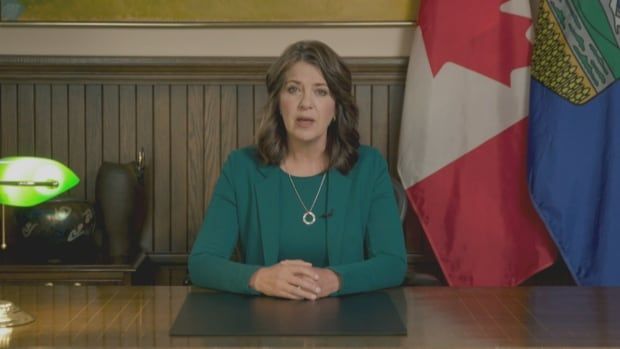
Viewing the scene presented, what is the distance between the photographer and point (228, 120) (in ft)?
→ 12.6

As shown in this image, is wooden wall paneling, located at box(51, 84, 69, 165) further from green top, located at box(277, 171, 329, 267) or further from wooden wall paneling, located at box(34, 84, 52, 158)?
green top, located at box(277, 171, 329, 267)

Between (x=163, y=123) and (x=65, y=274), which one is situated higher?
(x=163, y=123)

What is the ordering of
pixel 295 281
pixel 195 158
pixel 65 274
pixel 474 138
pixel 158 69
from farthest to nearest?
pixel 195 158, pixel 158 69, pixel 474 138, pixel 65 274, pixel 295 281

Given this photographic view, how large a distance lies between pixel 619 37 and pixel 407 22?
87 centimetres

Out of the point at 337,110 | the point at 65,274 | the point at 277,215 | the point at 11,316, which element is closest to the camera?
the point at 11,316

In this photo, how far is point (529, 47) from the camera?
3498 millimetres

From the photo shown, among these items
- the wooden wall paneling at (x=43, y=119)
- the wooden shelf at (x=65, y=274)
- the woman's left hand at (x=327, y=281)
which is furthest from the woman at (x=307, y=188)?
the wooden wall paneling at (x=43, y=119)

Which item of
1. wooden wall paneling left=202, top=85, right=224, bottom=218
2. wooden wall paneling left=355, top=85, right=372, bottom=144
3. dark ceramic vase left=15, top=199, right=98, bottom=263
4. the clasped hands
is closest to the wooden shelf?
dark ceramic vase left=15, top=199, right=98, bottom=263

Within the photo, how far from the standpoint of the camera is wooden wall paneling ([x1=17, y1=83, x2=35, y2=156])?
12.5 ft

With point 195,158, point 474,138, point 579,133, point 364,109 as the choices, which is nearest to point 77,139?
point 195,158

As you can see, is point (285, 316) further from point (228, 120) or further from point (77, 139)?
point (77, 139)

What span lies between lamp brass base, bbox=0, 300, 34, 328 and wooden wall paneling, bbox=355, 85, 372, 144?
2110 millimetres

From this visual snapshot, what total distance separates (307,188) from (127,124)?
55.8 inches

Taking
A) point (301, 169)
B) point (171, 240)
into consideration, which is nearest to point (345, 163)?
point (301, 169)
